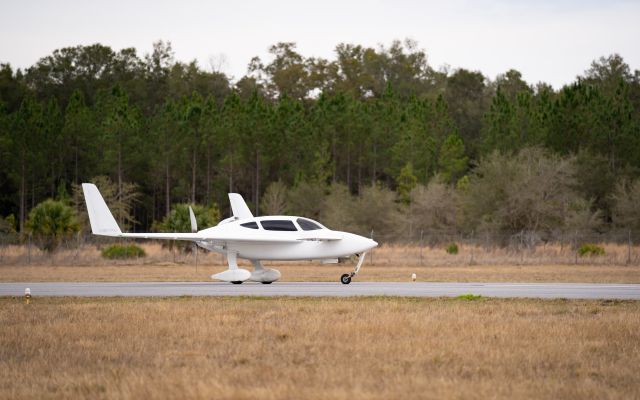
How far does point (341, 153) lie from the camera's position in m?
91.1

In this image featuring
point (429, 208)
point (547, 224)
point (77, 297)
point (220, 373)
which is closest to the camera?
point (220, 373)

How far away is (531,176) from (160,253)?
2461cm

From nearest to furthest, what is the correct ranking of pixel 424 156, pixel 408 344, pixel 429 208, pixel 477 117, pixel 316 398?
1. pixel 316 398
2. pixel 408 344
3. pixel 429 208
4. pixel 424 156
5. pixel 477 117

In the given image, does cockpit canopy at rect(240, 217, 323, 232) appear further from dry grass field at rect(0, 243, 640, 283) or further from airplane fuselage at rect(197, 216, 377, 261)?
dry grass field at rect(0, 243, 640, 283)

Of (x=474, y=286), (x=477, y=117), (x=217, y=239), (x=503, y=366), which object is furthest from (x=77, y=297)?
(x=477, y=117)

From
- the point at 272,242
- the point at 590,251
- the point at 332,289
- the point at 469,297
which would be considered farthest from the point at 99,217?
the point at 590,251

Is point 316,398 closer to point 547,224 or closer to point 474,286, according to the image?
point 474,286

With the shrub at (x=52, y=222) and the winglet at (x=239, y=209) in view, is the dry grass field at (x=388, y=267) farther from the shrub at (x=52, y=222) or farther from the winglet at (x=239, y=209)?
the winglet at (x=239, y=209)

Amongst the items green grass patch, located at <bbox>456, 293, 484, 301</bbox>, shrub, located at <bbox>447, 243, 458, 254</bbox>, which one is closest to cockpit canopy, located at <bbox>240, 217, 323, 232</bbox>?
green grass patch, located at <bbox>456, 293, 484, 301</bbox>

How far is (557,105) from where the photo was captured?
7700 cm

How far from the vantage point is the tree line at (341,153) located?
→ 2640 inches

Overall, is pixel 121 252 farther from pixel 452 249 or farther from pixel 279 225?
pixel 279 225

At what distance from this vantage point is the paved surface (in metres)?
25.7

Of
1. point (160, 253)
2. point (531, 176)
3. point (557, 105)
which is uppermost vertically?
point (557, 105)
